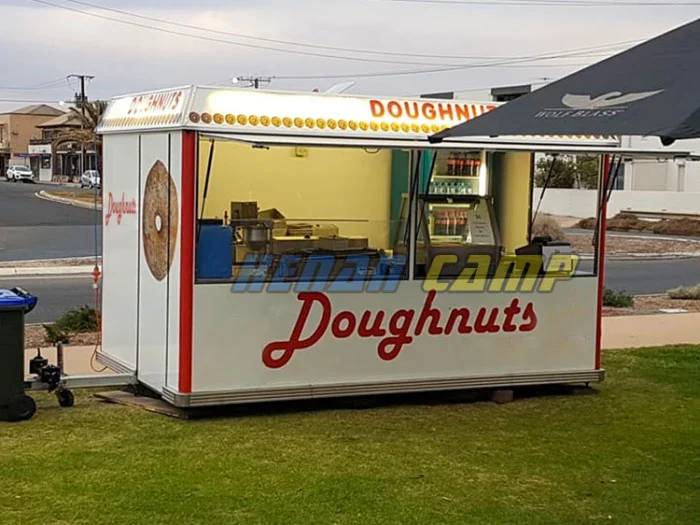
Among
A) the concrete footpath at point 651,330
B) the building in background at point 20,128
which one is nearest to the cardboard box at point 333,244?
the concrete footpath at point 651,330

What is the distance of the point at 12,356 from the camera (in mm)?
7547

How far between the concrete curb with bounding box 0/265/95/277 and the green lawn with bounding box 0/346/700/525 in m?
12.2

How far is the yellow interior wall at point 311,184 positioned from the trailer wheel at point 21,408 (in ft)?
7.13

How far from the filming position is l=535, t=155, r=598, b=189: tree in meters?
9.63

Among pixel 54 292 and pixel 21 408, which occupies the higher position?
pixel 21 408

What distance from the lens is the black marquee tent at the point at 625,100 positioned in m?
4.70

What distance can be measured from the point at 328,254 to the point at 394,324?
812 mm

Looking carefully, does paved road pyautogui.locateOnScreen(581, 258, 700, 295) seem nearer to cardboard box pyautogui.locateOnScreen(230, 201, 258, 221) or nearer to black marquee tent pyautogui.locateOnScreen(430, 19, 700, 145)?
cardboard box pyautogui.locateOnScreen(230, 201, 258, 221)

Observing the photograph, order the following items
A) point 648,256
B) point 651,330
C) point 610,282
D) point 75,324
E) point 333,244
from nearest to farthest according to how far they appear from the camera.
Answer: point 333,244 → point 75,324 → point 651,330 → point 610,282 → point 648,256

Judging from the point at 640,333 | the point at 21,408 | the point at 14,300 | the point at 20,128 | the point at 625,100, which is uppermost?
the point at 20,128

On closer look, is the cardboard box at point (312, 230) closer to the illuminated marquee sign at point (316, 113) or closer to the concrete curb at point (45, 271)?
the illuminated marquee sign at point (316, 113)

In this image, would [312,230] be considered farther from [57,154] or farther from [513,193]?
[57,154]

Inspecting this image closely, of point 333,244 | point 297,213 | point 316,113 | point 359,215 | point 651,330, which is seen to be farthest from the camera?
point 651,330

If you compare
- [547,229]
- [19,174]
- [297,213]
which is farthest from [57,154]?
[547,229]
